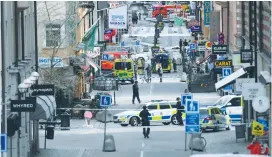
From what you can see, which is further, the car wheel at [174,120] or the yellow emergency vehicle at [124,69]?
the yellow emergency vehicle at [124,69]

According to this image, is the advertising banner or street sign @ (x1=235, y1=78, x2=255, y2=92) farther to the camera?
the advertising banner

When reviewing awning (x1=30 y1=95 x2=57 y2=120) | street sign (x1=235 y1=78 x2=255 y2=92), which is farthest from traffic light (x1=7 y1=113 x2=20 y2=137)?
street sign (x1=235 y1=78 x2=255 y2=92)

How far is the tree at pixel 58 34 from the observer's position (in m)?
60.3

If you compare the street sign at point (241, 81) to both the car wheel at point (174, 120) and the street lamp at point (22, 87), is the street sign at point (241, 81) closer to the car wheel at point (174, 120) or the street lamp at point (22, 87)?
the street lamp at point (22, 87)

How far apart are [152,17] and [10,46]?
4213 inches

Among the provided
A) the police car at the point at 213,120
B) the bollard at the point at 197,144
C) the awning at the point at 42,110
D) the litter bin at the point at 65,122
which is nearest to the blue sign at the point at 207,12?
the litter bin at the point at 65,122

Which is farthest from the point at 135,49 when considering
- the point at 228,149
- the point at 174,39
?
the point at 228,149

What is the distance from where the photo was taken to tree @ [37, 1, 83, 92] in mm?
60259

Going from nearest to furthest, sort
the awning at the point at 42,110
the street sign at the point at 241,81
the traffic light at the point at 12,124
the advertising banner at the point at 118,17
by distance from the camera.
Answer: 1. the traffic light at the point at 12,124
2. the awning at the point at 42,110
3. the street sign at the point at 241,81
4. the advertising banner at the point at 118,17

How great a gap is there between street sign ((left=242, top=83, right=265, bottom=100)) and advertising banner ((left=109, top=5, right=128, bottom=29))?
32296 millimetres

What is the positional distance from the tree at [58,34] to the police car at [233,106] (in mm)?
8616

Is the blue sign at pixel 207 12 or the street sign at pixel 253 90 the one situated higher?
the blue sign at pixel 207 12

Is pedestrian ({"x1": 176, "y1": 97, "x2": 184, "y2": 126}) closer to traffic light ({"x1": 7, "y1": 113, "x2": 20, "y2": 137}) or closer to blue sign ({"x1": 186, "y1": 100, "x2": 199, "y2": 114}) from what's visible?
blue sign ({"x1": 186, "y1": 100, "x2": 199, "y2": 114})

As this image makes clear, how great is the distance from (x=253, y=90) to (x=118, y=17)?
33.4 meters
